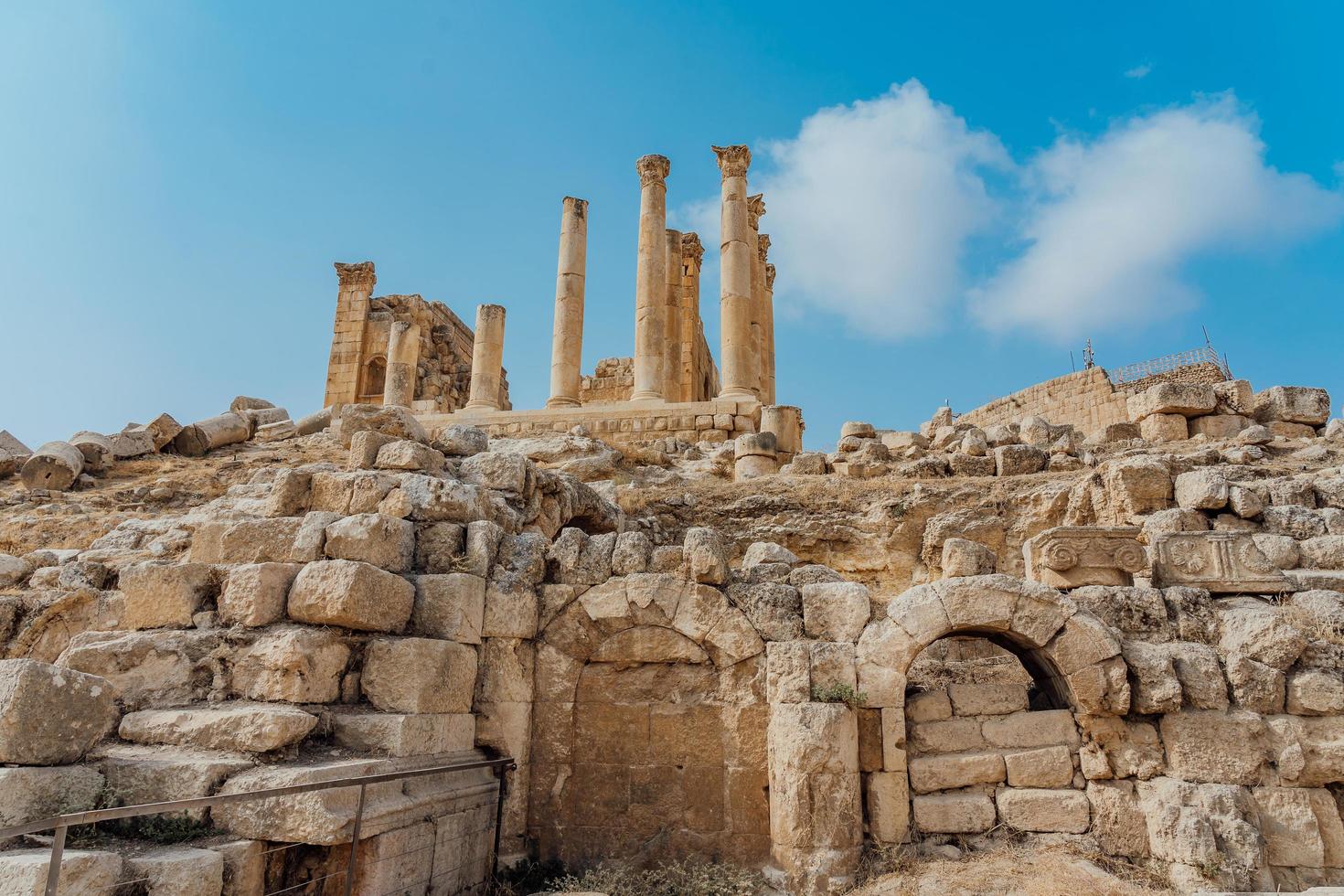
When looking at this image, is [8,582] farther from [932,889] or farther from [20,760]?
[932,889]

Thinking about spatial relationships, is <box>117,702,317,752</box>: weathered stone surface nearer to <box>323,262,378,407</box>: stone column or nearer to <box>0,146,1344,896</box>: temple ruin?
<box>0,146,1344,896</box>: temple ruin

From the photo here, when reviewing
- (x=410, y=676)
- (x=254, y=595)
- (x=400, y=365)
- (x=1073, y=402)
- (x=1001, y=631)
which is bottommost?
(x=410, y=676)

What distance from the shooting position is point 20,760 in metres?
4.34

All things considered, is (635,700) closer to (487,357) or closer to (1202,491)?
(1202,491)

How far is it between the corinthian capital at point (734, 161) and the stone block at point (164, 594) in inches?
742

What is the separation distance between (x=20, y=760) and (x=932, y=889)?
5.36 m

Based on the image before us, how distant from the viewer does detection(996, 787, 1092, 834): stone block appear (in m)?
6.21

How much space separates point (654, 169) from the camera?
23.2 metres

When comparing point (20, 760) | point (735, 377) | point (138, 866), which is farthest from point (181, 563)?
point (735, 377)

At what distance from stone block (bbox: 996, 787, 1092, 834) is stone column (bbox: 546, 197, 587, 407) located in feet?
55.5

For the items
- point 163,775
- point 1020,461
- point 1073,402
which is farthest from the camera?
point 1073,402

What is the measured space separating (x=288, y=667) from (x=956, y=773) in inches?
192

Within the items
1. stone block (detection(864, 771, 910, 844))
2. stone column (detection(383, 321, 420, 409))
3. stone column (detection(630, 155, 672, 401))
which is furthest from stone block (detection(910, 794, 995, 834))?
stone column (detection(383, 321, 420, 409))

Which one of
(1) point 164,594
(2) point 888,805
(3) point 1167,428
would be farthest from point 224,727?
(3) point 1167,428
